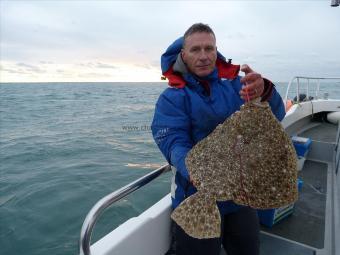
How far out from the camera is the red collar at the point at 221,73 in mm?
2190

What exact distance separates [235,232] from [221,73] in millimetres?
1237

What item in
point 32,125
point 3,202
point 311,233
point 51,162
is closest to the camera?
point 311,233

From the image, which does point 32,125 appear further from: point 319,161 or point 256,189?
point 256,189

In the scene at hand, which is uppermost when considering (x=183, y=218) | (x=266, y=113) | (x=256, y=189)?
(x=266, y=113)

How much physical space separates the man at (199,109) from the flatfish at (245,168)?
0.23 metres

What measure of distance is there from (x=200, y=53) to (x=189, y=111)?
0.43 meters

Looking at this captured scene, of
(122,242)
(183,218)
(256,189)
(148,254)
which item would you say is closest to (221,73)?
(256,189)

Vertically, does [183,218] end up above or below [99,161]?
above

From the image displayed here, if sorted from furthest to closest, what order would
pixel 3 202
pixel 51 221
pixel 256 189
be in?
pixel 3 202 → pixel 51 221 → pixel 256 189

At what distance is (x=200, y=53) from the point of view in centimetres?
210

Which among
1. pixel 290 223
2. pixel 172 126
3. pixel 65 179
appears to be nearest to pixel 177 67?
pixel 172 126

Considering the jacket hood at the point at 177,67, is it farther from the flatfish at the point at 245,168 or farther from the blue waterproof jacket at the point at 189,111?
the flatfish at the point at 245,168

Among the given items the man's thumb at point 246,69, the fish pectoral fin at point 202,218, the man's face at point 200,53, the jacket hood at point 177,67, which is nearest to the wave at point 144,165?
the jacket hood at point 177,67

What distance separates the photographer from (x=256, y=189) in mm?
1638
